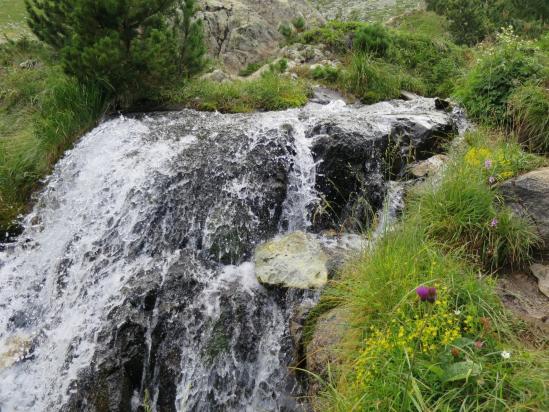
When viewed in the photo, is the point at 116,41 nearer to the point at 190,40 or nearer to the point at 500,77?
the point at 190,40

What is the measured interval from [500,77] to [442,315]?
5557 millimetres

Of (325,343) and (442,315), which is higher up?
(442,315)

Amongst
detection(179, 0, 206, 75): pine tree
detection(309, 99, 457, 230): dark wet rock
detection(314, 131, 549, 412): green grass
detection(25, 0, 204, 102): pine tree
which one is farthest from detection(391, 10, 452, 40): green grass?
detection(314, 131, 549, 412): green grass

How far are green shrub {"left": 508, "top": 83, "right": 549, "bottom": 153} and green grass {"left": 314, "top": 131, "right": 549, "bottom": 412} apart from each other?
2.76 ft

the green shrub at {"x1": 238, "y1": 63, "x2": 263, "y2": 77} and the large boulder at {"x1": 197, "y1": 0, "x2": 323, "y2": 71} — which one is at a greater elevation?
the large boulder at {"x1": 197, "y1": 0, "x2": 323, "y2": 71}

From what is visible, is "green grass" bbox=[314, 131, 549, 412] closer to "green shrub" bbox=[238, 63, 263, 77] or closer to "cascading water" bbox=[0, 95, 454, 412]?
"cascading water" bbox=[0, 95, 454, 412]

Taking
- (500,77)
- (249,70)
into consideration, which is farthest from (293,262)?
(249,70)

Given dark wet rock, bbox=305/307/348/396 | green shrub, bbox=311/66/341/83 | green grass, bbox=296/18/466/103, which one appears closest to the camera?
dark wet rock, bbox=305/307/348/396

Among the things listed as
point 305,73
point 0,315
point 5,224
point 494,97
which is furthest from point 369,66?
point 0,315

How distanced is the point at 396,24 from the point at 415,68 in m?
22.3

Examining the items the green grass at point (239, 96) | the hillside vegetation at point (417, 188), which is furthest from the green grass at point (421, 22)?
the green grass at point (239, 96)

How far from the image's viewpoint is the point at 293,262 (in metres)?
4.91

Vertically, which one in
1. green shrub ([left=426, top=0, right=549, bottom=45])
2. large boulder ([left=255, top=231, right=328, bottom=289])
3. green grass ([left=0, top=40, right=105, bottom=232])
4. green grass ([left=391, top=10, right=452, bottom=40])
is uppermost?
green grass ([left=0, top=40, right=105, bottom=232])

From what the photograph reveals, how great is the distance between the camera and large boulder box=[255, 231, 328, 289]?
4633mm
